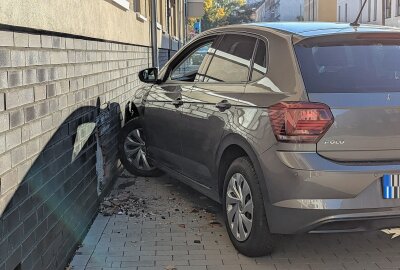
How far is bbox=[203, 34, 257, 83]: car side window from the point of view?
14.4ft

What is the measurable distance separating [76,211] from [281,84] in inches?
73.1

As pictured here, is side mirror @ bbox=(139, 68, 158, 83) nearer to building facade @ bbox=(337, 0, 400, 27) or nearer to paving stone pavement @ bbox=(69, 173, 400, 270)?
paving stone pavement @ bbox=(69, 173, 400, 270)

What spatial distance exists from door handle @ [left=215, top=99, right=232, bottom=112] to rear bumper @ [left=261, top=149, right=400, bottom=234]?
763 mm

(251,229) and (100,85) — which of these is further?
(100,85)

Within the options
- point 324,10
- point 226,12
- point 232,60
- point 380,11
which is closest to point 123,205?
point 232,60

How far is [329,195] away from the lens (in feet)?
11.5

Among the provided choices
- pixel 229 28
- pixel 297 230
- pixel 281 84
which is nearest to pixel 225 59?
pixel 229 28

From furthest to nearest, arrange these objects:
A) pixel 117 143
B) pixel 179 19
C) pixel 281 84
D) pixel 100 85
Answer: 1. pixel 179 19
2. pixel 117 143
3. pixel 100 85
4. pixel 281 84

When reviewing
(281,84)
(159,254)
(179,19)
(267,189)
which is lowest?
(159,254)

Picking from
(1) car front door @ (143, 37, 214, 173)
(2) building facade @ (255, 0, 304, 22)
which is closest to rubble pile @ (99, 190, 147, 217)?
(1) car front door @ (143, 37, 214, 173)

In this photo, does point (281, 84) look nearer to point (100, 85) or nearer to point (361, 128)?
point (361, 128)

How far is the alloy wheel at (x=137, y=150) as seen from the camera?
6.54 metres

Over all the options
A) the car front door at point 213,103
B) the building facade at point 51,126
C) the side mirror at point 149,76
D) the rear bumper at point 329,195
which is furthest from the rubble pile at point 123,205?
the rear bumper at point 329,195

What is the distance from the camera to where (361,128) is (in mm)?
3531
